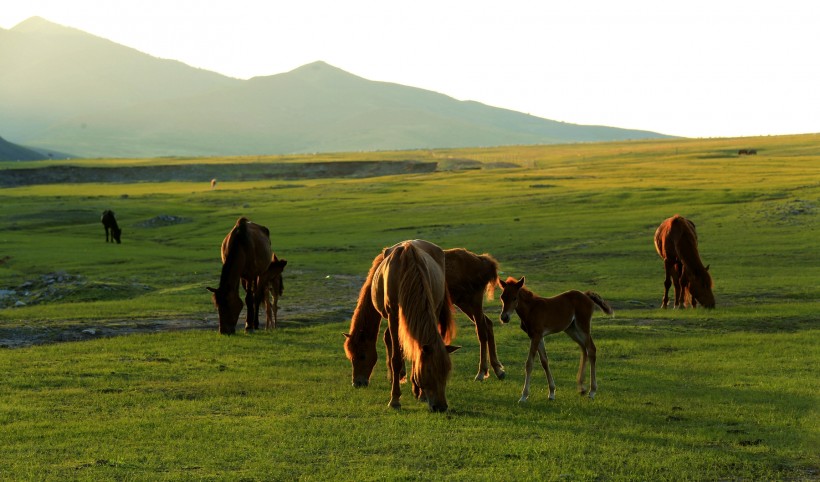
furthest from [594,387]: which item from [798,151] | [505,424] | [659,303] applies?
[798,151]

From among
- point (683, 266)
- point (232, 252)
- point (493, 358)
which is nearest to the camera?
point (493, 358)

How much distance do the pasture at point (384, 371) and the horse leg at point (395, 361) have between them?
1.06ft

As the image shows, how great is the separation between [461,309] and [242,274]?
789 cm

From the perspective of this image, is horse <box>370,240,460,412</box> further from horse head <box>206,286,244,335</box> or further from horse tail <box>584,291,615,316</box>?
horse head <box>206,286,244,335</box>

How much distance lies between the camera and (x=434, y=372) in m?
A: 12.7

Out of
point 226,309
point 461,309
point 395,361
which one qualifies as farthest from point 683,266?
point 395,361

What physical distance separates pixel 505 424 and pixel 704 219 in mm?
37859

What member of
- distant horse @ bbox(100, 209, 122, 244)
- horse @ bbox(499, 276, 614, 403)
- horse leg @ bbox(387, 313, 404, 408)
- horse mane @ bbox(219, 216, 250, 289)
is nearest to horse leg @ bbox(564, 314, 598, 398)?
horse @ bbox(499, 276, 614, 403)

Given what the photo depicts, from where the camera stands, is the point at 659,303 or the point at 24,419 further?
the point at 659,303

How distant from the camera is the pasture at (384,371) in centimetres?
1054

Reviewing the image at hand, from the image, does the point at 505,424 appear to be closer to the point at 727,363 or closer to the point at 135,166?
the point at 727,363

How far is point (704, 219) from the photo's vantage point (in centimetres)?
4731

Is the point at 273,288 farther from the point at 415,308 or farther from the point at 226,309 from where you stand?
the point at 415,308

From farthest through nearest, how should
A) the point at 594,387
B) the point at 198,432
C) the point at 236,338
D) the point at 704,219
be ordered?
the point at 704,219
the point at 236,338
the point at 594,387
the point at 198,432
